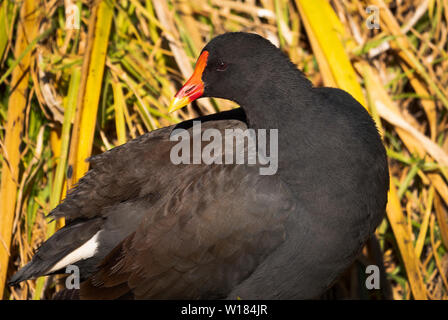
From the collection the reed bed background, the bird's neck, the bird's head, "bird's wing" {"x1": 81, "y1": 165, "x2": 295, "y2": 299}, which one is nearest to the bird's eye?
the bird's head

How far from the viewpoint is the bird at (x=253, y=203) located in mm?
1967

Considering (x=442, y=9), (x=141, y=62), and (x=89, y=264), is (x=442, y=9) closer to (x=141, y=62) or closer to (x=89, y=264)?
(x=141, y=62)

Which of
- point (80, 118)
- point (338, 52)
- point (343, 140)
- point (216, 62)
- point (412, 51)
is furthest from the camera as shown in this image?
point (412, 51)

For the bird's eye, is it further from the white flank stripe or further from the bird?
the white flank stripe

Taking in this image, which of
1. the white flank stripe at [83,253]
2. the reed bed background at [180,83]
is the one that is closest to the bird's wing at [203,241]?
the white flank stripe at [83,253]

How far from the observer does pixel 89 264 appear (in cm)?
227

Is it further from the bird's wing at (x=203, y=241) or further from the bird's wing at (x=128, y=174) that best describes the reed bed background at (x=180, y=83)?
the bird's wing at (x=203, y=241)

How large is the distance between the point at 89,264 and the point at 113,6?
1.13 meters

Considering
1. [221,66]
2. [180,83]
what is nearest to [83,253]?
[221,66]

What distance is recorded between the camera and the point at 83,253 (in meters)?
2.24

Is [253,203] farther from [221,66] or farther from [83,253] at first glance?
[83,253]

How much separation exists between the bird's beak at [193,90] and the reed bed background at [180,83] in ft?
1.70

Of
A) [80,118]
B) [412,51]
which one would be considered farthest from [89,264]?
[412,51]

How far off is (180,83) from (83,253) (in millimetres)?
976
